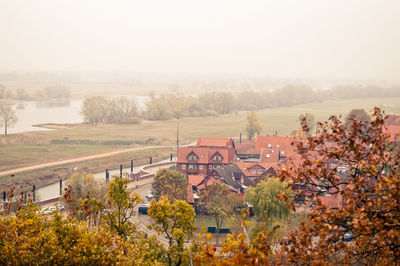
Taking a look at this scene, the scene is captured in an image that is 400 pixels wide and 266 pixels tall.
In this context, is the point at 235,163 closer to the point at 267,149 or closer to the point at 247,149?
the point at 267,149

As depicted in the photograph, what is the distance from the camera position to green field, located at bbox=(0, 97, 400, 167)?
176 feet

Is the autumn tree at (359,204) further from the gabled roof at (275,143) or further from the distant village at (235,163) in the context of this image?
the gabled roof at (275,143)

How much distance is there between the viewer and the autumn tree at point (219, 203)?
1045 inches

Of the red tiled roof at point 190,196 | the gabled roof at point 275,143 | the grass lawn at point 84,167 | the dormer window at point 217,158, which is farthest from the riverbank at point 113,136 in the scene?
the red tiled roof at point 190,196

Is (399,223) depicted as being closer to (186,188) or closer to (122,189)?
(122,189)

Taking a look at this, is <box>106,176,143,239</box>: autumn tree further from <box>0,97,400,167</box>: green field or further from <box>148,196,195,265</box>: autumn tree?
<box>0,97,400,167</box>: green field

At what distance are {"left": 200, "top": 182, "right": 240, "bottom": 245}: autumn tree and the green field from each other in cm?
2861

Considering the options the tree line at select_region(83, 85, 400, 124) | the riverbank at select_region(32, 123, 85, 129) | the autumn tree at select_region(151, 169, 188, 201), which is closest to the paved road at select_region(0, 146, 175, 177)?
the tree line at select_region(83, 85, 400, 124)

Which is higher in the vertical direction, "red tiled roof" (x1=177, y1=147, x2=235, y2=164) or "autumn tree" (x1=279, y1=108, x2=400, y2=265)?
"autumn tree" (x1=279, y1=108, x2=400, y2=265)

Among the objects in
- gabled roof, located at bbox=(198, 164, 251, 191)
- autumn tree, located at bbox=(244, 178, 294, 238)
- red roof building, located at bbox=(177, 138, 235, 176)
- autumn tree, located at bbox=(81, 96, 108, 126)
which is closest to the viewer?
autumn tree, located at bbox=(244, 178, 294, 238)

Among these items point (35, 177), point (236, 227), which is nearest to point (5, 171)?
point (35, 177)

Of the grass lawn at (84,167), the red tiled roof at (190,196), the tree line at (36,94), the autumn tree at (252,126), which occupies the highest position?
the tree line at (36,94)

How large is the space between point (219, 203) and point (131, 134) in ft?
144

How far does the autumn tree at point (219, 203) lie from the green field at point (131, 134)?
93.9 feet
